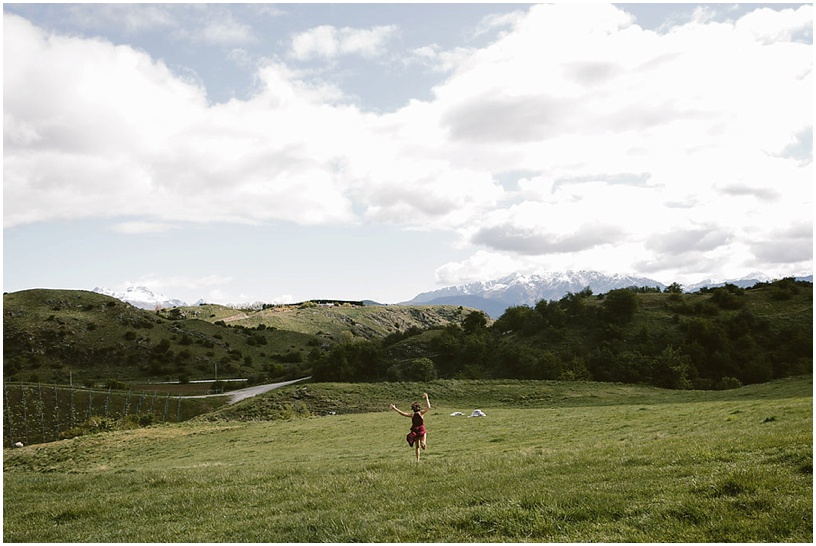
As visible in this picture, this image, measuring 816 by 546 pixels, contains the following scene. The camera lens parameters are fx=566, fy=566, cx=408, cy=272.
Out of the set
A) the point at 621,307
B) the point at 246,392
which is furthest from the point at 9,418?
the point at 621,307

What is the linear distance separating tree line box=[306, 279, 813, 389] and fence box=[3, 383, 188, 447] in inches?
1026

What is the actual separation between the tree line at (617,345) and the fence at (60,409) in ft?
85.5

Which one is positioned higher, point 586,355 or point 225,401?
point 586,355

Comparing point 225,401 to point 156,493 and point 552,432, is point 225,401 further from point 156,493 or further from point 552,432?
point 156,493

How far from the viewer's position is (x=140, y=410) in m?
73.4

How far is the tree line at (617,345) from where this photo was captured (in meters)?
80.2

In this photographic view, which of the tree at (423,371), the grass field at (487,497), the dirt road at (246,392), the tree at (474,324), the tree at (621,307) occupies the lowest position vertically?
the dirt road at (246,392)

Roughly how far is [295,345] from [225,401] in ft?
279

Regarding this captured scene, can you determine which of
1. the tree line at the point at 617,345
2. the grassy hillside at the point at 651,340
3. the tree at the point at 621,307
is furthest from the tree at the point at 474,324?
the tree at the point at 621,307

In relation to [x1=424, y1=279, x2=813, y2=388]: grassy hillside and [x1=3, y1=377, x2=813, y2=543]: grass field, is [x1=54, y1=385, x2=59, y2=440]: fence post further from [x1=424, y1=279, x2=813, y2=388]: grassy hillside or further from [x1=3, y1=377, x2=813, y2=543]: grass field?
[x1=424, y1=279, x2=813, y2=388]: grassy hillside

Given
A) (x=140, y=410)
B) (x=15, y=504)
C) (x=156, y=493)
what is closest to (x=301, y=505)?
(x=156, y=493)

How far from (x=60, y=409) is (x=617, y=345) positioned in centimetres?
7859

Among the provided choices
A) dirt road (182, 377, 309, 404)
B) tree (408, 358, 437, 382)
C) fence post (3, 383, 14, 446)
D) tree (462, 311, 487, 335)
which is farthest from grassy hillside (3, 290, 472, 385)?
fence post (3, 383, 14, 446)

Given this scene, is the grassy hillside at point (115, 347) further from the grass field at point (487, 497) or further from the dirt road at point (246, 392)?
the grass field at point (487, 497)
